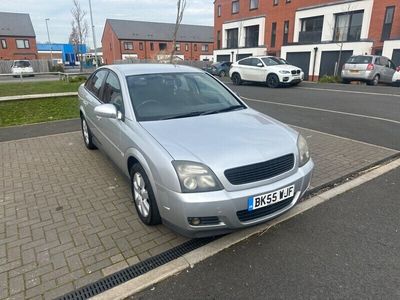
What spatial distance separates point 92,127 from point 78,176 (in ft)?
2.85

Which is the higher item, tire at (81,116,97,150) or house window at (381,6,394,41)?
house window at (381,6,394,41)

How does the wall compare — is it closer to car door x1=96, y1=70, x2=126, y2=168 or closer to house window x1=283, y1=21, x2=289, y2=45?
house window x1=283, y1=21, x2=289, y2=45

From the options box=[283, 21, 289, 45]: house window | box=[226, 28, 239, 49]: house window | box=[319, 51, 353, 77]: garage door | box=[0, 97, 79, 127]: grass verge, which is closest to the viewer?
box=[0, 97, 79, 127]: grass verge

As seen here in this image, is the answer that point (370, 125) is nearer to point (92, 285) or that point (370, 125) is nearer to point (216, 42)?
point (92, 285)

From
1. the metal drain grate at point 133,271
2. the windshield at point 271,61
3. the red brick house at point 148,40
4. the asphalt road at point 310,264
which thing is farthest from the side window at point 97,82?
the red brick house at point 148,40

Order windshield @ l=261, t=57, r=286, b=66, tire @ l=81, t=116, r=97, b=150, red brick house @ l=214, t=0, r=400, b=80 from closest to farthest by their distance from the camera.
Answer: tire @ l=81, t=116, r=97, b=150, windshield @ l=261, t=57, r=286, b=66, red brick house @ l=214, t=0, r=400, b=80

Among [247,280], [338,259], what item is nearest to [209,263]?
[247,280]

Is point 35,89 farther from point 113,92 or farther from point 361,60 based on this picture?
point 361,60

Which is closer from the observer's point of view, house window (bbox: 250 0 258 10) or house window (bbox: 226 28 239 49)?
house window (bbox: 250 0 258 10)

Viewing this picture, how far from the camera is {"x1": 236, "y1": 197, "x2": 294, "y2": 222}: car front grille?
2505mm

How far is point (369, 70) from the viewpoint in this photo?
15336mm

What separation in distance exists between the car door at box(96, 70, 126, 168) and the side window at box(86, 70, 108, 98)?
0.85ft

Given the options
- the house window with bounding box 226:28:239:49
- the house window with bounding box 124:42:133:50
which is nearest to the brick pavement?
the house window with bounding box 226:28:239:49

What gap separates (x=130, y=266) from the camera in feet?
8.38
